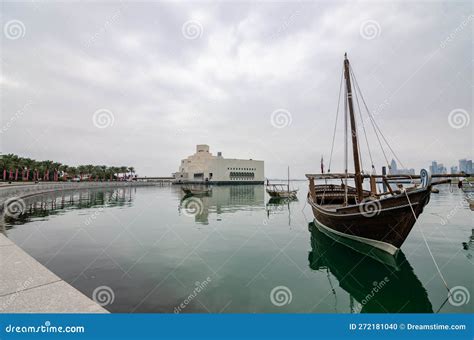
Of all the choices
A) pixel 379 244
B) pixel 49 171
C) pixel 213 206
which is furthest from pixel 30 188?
pixel 49 171

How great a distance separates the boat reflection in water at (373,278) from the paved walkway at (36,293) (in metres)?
7.72

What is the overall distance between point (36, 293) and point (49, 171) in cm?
12105

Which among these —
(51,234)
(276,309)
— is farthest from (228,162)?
(276,309)

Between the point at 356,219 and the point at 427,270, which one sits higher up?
the point at 356,219

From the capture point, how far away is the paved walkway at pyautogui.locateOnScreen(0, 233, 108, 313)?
4.70m

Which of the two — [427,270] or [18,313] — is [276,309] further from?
[427,270]

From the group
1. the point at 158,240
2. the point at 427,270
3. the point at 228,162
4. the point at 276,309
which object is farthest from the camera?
the point at 228,162

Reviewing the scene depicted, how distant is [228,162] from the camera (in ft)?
463

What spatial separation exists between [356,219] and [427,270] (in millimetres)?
3799

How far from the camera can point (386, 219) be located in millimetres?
12219

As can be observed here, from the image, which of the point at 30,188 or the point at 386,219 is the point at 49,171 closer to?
the point at 30,188

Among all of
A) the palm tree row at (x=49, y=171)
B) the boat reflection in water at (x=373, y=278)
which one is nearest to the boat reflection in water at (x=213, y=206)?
the boat reflection in water at (x=373, y=278)

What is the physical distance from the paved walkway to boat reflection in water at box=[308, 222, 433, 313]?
7717mm

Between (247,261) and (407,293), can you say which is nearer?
(407,293)
